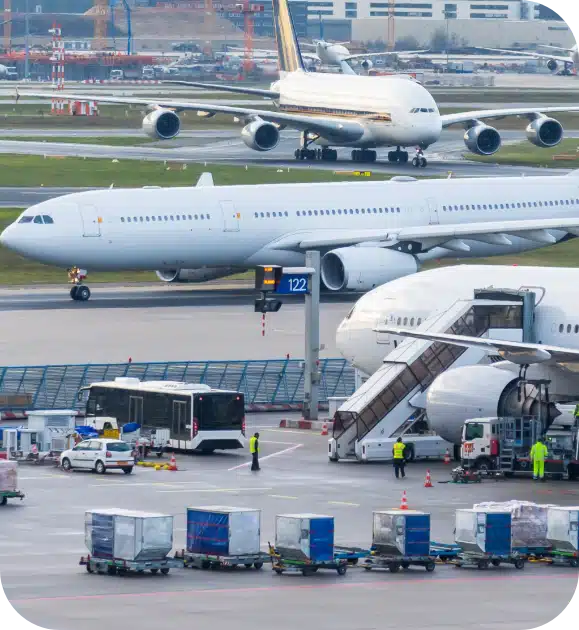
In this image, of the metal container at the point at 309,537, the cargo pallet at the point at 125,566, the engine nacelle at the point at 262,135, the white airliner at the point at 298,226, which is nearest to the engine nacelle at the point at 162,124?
the engine nacelle at the point at 262,135

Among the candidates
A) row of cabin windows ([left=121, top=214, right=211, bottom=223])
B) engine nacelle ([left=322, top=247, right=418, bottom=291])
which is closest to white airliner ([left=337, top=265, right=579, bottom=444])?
engine nacelle ([left=322, top=247, right=418, bottom=291])

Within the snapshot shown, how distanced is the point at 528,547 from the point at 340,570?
4045 mm

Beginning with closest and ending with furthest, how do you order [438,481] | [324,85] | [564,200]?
[438,481]
[564,200]
[324,85]

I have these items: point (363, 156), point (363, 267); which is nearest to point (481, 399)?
point (363, 267)

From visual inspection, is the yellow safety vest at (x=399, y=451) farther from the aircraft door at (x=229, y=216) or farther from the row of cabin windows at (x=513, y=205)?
the row of cabin windows at (x=513, y=205)

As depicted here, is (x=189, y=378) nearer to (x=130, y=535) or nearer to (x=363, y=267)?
(x=363, y=267)

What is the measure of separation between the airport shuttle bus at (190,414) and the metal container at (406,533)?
1686 cm

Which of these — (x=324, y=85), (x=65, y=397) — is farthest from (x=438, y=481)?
(x=324, y=85)

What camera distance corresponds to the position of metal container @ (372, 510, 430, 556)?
37.0 meters

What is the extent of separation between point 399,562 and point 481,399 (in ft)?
48.5

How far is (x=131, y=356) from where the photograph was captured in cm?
6944

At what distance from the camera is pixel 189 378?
62844mm

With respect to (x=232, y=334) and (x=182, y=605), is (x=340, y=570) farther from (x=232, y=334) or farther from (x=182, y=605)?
(x=232, y=334)

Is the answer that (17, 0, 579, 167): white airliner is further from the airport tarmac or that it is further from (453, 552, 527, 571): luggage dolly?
(453, 552, 527, 571): luggage dolly
